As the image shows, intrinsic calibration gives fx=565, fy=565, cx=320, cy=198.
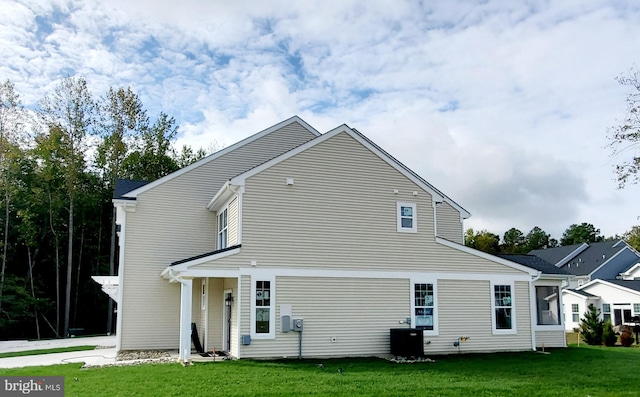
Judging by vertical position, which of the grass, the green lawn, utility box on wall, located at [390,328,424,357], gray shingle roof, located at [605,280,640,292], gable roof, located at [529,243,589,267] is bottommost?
the grass

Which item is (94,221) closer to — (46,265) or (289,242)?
(46,265)

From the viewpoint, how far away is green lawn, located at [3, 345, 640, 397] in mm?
10516

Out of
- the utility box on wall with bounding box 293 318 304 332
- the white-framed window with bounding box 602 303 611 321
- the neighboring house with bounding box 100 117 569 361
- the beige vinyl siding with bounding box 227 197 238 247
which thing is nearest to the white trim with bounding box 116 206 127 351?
the neighboring house with bounding box 100 117 569 361

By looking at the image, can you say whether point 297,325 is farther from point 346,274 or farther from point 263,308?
point 346,274

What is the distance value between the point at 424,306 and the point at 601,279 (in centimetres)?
2831

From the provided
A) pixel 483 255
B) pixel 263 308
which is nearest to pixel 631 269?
pixel 483 255

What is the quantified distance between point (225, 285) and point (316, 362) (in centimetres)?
441

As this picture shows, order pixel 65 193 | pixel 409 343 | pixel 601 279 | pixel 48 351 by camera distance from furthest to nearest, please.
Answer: pixel 601 279, pixel 65 193, pixel 48 351, pixel 409 343

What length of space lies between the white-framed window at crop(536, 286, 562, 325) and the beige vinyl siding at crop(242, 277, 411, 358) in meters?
6.22

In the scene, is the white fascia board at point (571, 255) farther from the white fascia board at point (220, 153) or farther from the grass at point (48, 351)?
the grass at point (48, 351)

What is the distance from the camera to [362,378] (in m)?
12.1

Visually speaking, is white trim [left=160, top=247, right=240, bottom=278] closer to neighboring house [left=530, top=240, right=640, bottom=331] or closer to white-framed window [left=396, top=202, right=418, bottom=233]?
white-framed window [left=396, top=202, right=418, bottom=233]

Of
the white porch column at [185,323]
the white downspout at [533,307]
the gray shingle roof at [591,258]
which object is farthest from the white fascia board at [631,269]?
the white porch column at [185,323]

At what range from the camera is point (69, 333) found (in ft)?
103
